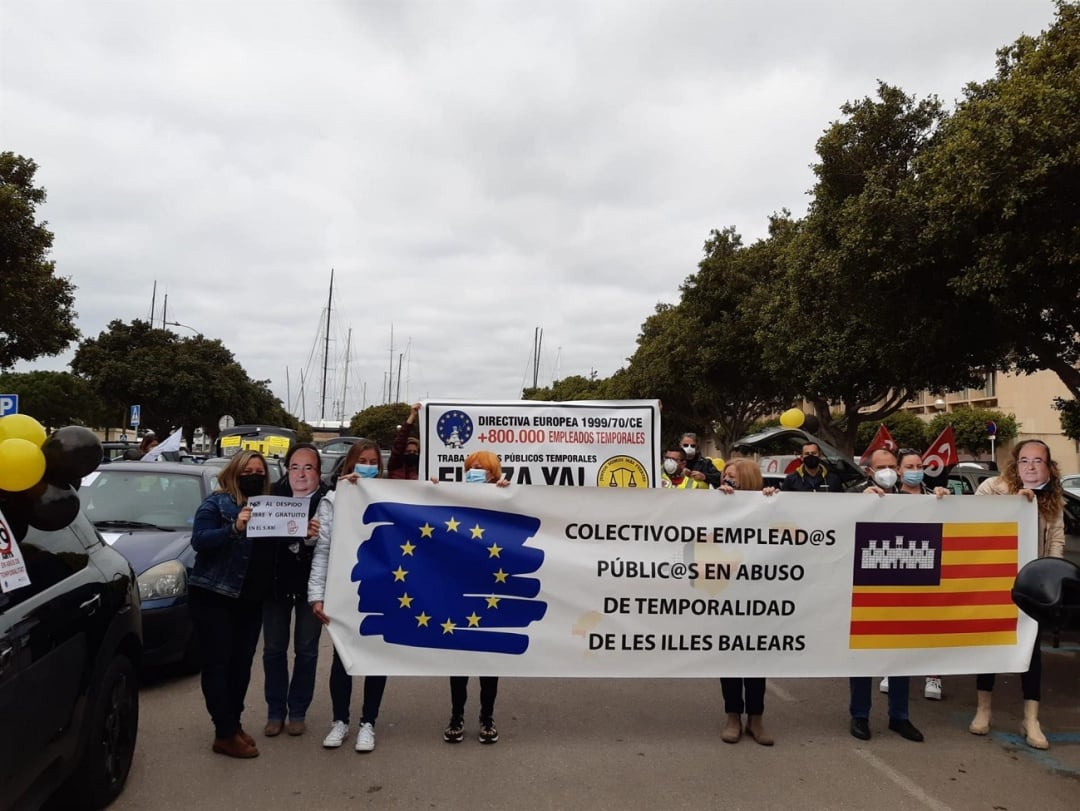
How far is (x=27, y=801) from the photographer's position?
121 inches

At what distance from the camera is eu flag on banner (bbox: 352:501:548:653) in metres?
4.91

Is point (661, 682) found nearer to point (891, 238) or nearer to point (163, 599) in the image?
point (163, 599)

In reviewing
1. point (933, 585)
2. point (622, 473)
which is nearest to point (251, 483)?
point (622, 473)

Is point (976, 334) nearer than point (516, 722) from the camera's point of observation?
No

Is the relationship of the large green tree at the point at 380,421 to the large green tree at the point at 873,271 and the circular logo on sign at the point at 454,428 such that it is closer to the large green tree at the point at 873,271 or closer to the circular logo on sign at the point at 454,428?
the large green tree at the point at 873,271

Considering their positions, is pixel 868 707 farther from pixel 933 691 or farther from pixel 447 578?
pixel 447 578

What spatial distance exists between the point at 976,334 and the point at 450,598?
12194 millimetres

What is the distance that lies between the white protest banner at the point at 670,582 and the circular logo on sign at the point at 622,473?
2.44m

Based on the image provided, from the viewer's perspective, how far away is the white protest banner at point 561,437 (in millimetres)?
7621

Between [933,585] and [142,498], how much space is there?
6036mm

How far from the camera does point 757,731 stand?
5.09 meters

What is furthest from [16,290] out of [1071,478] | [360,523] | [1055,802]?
[1071,478]

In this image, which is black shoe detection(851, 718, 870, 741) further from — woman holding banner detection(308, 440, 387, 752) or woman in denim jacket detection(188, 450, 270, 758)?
woman in denim jacket detection(188, 450, 270, 758)

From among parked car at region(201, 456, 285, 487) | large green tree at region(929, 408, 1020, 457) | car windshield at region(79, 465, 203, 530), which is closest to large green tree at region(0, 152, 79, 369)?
parked car at region(201, 456, 285, 487)
